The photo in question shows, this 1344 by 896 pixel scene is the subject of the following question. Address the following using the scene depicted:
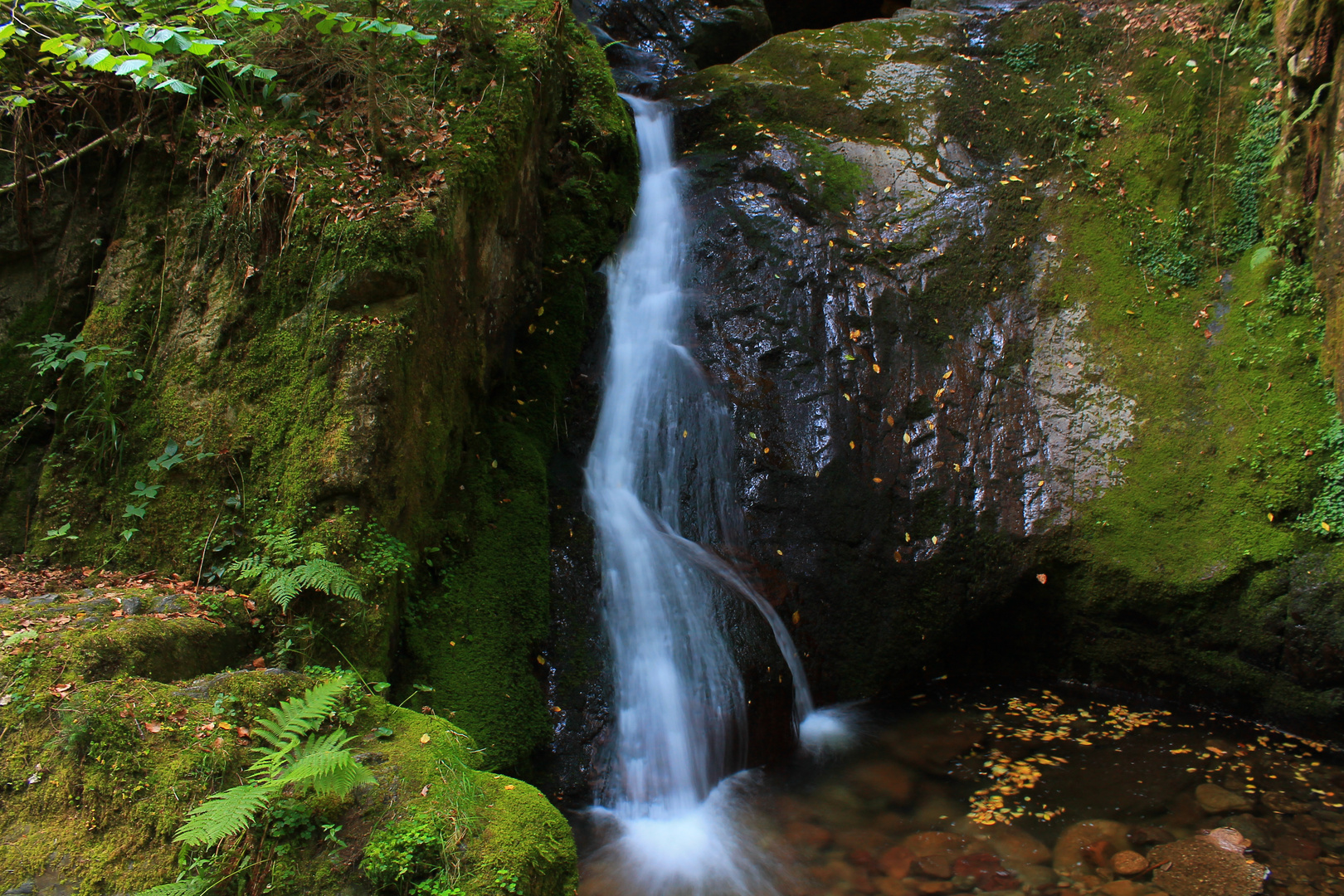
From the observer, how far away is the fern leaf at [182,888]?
237 centimetres

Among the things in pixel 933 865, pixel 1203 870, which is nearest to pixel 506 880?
pixel 933 865

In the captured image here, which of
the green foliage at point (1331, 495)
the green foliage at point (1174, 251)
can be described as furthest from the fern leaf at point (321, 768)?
the green foliage at point (1174, 251)

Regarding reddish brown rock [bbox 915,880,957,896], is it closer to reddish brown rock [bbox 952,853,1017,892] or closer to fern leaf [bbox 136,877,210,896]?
reddish brown rock [bbox 952,853,1017,892]

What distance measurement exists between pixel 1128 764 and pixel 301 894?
5214mm

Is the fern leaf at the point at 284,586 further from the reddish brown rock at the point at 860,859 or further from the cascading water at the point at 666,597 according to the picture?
the reddish brown rock at the point at 860,859

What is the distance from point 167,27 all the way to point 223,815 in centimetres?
361

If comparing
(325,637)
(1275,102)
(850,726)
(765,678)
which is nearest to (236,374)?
(325,637)

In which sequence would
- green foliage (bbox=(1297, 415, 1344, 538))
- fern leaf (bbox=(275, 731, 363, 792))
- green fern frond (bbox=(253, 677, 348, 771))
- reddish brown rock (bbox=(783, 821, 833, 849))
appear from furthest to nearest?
1. green foliage (bbox=(1297, 415, 1344, 538))
2. reddish brown rock (bbox=(783, 821, 833, 849))
3. green fern frond (bbox=(253, 677, 348, 771))
4. fern leaf (bbox=(275, 731, 363, 792))

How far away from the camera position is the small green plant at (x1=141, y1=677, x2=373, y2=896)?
242 cm

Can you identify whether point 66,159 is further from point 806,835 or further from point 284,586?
point 806,835

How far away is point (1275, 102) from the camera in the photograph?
6641 millimetres

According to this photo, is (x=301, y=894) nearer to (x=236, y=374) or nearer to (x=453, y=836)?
(x=453, y=836)

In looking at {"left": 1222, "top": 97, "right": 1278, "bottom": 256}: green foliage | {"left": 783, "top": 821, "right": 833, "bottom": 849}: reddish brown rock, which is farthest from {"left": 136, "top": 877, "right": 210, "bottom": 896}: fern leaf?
{"left": 1222, "top": 97, "right": 1278, "bottom": 256}: green foliage

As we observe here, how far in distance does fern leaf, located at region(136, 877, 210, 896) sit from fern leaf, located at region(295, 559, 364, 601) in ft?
4.37
